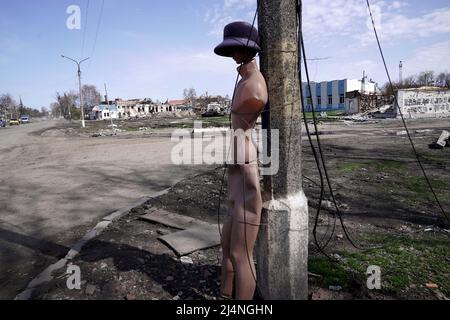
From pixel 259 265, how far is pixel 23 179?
840cm

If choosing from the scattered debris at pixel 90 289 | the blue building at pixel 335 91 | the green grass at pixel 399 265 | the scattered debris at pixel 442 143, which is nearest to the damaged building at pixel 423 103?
the blue building at pixel 335 91

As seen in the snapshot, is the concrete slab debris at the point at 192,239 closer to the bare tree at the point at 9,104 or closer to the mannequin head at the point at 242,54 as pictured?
the mannequin head at the point at 242,54

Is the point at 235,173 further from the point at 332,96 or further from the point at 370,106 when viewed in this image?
the point at 332,96

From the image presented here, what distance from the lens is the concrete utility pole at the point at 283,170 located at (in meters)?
2.47

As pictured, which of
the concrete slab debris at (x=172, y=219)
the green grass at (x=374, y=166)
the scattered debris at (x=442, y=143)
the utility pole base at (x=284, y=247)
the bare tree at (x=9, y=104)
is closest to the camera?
the utility pole base at (x=284, y=247)

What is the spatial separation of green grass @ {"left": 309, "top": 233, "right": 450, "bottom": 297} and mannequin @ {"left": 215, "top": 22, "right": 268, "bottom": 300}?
1.00 meters

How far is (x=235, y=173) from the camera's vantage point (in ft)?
8.86

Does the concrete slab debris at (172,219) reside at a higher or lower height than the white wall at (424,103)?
lower

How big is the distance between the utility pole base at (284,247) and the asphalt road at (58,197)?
8.51 feet

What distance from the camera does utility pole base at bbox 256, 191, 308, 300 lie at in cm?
256

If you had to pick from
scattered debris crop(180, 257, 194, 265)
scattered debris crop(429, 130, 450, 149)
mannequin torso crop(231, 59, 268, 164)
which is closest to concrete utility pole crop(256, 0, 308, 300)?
mannequin torso crop(231, 59, 268, 164)

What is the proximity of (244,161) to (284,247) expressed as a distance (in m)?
0.73
